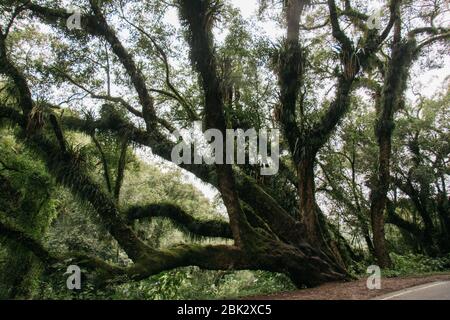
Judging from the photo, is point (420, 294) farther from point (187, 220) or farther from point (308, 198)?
point (187, 220)

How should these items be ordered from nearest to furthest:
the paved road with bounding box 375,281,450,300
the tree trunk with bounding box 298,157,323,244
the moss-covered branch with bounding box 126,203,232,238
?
→ the paved road with bounding box 375,281,450,300 → the tree trunk with bounding box 298,157,323,244 → the moss-covered branch with bounding box 126,203,232,238

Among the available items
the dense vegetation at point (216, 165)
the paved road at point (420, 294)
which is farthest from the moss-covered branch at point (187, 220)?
the paved road at point (420, 294)

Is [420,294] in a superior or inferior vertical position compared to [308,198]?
inferior

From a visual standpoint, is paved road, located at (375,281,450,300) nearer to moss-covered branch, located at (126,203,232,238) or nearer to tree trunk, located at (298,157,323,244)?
tree trunk, located at (298,157,323,244)

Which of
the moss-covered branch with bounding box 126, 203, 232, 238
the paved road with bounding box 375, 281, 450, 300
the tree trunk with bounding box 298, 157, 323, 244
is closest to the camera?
the paved road with bounding box 375, 281, 450, 300

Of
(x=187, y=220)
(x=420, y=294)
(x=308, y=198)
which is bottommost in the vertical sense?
(x=420, y=294)

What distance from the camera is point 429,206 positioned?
20312 millimetres

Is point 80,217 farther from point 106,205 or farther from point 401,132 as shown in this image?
point 401,132

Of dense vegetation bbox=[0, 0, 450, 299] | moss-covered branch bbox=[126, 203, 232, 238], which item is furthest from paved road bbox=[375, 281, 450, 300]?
moss-covered branch bbox=[126, 203, 232, 238]

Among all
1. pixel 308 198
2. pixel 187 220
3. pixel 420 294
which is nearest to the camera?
pixel 420 294

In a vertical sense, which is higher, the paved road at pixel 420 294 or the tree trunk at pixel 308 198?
the tree trunk at pixel 308 198

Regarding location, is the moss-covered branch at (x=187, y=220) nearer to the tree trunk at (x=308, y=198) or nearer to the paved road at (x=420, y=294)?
the tree trunk at (x=308, y=198)

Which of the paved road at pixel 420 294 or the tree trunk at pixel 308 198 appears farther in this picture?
the tree trunk at pixel 308 198

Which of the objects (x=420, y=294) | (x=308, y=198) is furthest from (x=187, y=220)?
(x=420, y=294)
